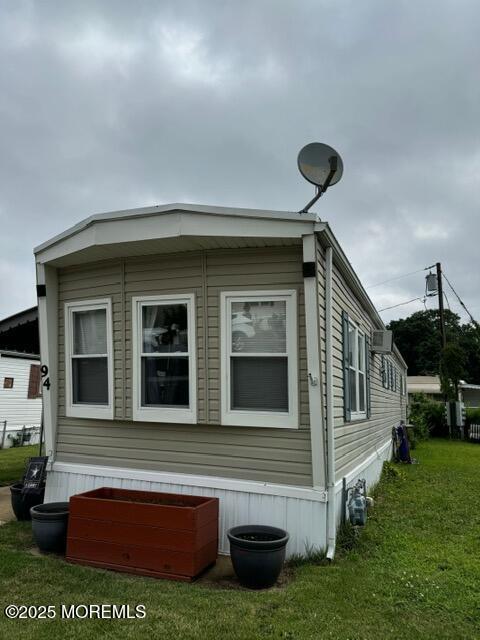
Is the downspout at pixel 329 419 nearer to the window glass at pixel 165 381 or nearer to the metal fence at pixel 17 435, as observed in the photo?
the window glass at pixel 165 381

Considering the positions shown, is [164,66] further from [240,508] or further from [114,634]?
[114,634]

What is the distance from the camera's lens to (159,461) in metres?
5.14

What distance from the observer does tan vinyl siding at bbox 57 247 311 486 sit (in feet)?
15.3

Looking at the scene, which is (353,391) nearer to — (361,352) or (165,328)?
(361,352)

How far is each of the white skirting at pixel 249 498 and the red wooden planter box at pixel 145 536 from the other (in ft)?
0.95

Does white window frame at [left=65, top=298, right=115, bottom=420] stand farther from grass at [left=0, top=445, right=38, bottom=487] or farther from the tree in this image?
the tree

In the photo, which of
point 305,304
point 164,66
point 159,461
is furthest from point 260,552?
point 164,66

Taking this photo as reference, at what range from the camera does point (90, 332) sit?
18.8 feet

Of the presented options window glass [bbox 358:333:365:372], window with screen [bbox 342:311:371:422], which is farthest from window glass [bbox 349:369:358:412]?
window glass [bbox 358:333:365:372]

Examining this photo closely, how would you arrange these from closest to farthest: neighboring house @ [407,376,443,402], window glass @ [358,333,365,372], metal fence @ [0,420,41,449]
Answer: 1. window glass @ [358,333,365,372]
2. metal fence @ [0,420,41,449]
3. neighboring house @ [407,376,443,402]

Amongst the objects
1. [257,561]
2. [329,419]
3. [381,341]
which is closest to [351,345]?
[329,419]

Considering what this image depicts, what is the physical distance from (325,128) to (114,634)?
7.74 metres

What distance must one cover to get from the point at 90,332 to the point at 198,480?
2089 millimetres

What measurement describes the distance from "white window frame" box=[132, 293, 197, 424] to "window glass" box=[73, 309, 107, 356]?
505 millimetres
